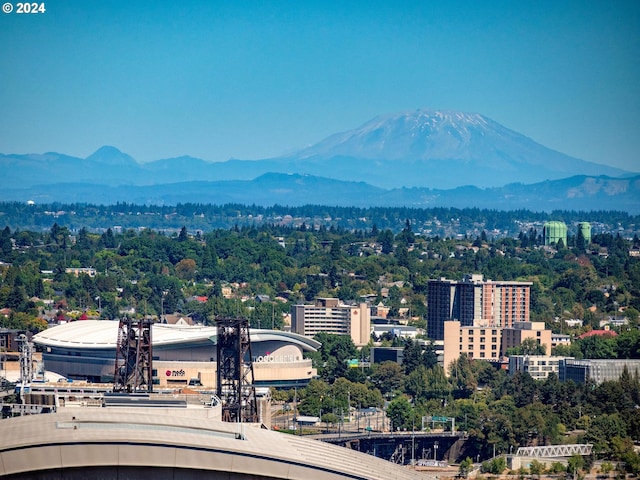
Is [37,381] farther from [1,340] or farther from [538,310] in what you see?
[538,310]

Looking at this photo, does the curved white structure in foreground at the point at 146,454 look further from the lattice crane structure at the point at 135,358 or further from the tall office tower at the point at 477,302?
the tall office tower at the point at 477,302

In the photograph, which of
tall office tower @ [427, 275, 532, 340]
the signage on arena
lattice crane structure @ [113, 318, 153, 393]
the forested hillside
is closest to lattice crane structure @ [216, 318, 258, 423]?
lattice crane structure @ [113, 318, 153, 393]

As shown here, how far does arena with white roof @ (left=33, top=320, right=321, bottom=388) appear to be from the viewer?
77.4 meters

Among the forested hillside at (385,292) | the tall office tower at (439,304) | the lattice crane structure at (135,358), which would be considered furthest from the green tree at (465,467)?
the tall office tower at (439,304)

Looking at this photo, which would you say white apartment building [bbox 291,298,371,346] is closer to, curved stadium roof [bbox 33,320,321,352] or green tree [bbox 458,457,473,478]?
curved stadium roof [bbox 33,320,321,352]

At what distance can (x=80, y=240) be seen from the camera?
17312cm

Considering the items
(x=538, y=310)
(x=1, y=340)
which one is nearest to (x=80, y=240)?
(x=538, y=310)

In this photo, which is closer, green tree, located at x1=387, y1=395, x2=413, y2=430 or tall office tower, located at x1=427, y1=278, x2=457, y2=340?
green tree, located at x1=387, y1=395, x2=413, y2=430

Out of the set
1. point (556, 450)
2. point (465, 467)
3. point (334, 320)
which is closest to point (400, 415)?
point (556, 450)

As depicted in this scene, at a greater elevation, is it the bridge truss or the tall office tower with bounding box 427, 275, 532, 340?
the tall office tower with bounding box 427, 275, 532, 340

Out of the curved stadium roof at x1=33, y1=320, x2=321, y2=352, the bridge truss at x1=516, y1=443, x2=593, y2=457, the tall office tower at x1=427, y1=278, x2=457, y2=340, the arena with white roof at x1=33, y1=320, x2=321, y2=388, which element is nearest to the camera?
the bridge truss at x1=516, y1=443, x2=593, y2=457

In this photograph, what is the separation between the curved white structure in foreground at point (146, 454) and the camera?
75.6 ft

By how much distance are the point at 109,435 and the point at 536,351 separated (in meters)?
74.2

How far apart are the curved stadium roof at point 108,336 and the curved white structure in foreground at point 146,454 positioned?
177 ft
